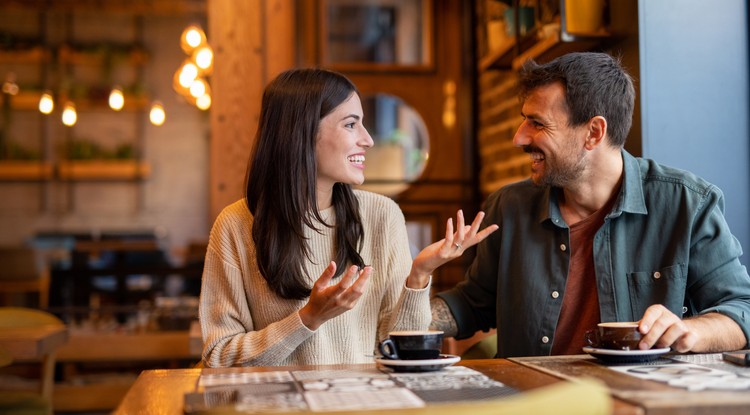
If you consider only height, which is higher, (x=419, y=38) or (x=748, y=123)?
(x=419, y=38)

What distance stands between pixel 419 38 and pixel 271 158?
11.1ft

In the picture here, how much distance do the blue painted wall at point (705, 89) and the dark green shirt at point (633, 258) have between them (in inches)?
16.4

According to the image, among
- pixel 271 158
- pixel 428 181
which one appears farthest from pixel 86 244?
pixel 271 158

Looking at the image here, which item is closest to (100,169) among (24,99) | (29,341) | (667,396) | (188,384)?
(24,99)

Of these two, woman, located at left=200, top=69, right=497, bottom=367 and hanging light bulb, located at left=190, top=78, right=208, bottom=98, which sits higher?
hanging light bulb, located at left=190, top=78, right=208, bottom=98

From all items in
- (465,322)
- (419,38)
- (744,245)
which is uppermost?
(419,38)

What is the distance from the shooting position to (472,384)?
1.34 meters

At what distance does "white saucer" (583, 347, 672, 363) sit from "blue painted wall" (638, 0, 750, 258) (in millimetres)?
1111

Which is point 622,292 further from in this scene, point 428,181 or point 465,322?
point 428,181

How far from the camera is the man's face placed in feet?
7.07

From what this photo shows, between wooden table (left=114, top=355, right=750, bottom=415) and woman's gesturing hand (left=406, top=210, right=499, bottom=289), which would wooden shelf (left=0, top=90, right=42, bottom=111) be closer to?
woman's gesturing hand (left=406, top=210, right=499, bottom=289)

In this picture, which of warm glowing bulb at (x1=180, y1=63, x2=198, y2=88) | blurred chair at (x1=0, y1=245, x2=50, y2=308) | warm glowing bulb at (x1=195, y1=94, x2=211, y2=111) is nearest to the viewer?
warm glowing bulb at (x1=180, y1=63, x2=198, y2=88)

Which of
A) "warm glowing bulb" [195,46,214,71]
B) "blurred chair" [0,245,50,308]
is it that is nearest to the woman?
"warm glowing bulb" [195,46,214,71]

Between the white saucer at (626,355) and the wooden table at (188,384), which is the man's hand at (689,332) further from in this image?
the wooden table at (188,384)
